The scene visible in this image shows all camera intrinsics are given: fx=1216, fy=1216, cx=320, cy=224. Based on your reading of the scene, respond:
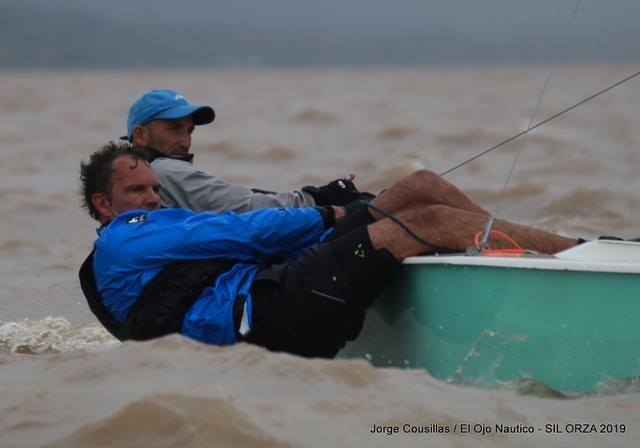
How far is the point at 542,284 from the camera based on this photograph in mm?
3875

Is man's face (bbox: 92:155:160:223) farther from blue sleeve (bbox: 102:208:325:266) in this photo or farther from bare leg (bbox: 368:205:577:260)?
bare leg (bbox: 368:205:577:260)

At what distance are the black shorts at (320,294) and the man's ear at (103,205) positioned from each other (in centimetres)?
69

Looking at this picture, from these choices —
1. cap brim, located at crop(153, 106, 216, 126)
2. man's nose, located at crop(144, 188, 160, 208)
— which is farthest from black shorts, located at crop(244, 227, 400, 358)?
cap brim, located at crop(153, 106, 216, 126)

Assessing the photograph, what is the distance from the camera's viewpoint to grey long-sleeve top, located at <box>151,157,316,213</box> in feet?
15.6

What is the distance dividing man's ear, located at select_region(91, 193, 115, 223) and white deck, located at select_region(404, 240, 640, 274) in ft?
4.72

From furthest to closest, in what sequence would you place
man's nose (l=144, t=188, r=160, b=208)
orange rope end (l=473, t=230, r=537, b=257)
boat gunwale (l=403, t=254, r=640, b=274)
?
man's nose (l=144, t=188, r=160, b=208), orange rope end (l=473, t=230, r=537, b=257), boat gunwale (l=403, t=254, r=640, b=274)

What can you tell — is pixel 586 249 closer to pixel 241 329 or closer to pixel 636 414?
pixel 636 414

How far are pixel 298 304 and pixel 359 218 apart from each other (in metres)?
0.43

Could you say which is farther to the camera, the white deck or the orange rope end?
the orange rope end

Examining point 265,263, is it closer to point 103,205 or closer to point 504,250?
point 103,205

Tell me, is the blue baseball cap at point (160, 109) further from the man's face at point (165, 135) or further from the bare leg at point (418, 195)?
the bare leg at point (418, 195)

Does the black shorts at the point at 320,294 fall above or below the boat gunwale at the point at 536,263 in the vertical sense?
below

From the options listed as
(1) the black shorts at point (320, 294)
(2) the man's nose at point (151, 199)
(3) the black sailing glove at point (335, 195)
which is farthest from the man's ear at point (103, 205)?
(3) the black sailing glove at point (335, 195)

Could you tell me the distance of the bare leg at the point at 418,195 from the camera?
14.4ft
